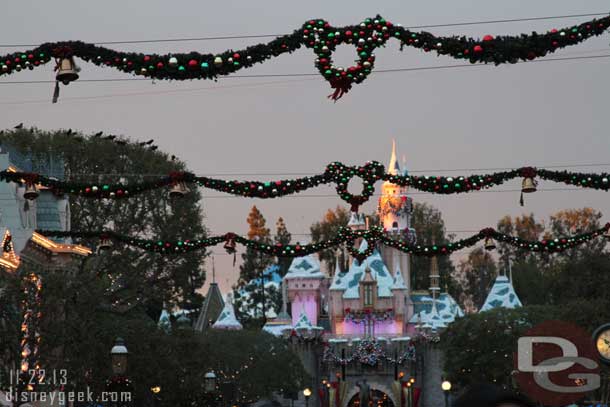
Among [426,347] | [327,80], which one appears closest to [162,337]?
[327,80]

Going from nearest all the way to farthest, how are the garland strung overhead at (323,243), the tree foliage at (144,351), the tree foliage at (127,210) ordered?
the garland strung overhead at (323,243)
the tree foliage at (144,351)
the tree foliage at (127,210)

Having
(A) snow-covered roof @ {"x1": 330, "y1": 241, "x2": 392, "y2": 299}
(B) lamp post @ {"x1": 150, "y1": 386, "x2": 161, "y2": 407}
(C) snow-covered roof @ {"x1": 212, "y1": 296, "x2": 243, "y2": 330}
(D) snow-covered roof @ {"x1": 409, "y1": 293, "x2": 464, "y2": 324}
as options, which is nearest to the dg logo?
(B) lamp post @ {"x1": 150, "y1": 386, "x2": 161, "y2": 407}

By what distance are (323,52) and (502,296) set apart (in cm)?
8708

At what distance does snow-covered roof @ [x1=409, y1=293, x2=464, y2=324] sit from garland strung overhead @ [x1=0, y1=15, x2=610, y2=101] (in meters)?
88.8

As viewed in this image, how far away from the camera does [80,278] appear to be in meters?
37.1

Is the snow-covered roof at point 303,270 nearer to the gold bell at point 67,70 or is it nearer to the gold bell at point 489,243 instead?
the gold bell at point 489,243

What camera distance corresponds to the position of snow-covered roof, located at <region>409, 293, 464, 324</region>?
348 feet

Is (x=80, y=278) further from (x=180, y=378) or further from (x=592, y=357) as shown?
(x=592, y=357)

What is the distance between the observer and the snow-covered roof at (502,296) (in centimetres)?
10069

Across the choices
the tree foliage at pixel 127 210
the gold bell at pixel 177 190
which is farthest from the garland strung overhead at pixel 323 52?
the tree foliage at pixel 127 210

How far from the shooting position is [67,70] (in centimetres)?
1622

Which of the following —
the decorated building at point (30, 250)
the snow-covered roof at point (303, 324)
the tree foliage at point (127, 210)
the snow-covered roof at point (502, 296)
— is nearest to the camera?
the decorated building at point (30, 250)

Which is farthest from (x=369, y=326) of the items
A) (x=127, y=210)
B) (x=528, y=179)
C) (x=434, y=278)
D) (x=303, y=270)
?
(x=528, y=179)

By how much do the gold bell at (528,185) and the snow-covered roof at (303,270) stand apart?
82.3 m
